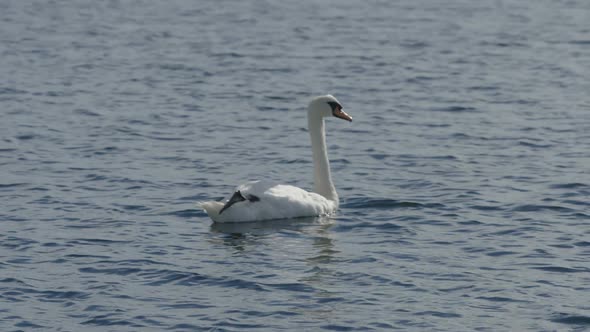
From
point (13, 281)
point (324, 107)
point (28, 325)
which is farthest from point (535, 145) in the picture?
point (28, 325)

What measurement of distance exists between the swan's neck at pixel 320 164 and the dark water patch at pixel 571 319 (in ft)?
18.3

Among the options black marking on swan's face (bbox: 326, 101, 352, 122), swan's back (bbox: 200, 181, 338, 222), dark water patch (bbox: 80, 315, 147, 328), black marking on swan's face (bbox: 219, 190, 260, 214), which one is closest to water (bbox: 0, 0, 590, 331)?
dark water patch (bbox: 80, 315, 147, 328)

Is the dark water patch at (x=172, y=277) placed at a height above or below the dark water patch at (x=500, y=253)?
above

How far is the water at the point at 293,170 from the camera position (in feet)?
45.9

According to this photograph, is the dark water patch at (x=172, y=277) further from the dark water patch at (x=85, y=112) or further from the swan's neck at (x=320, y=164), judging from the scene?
the dark water patch at (x=85, y=112)

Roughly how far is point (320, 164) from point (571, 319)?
6280 mm

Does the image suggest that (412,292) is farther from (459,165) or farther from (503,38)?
(503,38)

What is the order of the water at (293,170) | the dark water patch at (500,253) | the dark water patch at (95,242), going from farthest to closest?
the dark water patch at (95,242) → the dark water patch at (500,253) → the water at (293,170)

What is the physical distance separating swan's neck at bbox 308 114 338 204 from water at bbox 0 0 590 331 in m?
0.41

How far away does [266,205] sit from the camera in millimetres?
17406

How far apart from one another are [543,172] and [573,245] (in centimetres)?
455

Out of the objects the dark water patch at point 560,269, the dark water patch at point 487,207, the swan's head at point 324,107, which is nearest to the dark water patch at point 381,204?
the dark water patch at point 487,207

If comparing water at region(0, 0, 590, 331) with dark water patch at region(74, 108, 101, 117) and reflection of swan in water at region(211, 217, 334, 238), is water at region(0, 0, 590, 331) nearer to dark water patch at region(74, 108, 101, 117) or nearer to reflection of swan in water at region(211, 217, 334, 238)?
reflection of swan in water at region(211, 217, 334, 238)

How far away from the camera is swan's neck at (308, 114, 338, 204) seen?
18625 mm
